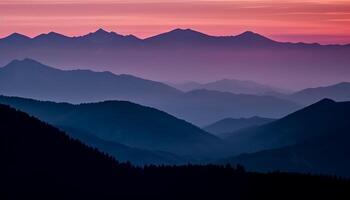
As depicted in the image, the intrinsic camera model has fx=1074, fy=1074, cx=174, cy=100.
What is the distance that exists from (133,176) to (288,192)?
21.1m

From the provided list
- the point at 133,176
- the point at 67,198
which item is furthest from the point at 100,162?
the point at 67,198

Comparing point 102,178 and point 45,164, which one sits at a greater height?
point 45,164

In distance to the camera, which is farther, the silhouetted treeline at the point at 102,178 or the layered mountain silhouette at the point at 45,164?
the silhouetted treeline at the point at 102,178

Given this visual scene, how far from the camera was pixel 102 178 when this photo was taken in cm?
13588

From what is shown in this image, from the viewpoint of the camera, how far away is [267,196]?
12900cm

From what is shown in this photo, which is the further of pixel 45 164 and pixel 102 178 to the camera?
pixel 102 178

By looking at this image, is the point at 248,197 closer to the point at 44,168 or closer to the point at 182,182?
the point at 182,182

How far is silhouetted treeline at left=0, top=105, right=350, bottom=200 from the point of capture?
127562 millimetres

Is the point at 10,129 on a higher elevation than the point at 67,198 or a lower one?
higher

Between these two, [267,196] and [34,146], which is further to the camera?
[34,146]

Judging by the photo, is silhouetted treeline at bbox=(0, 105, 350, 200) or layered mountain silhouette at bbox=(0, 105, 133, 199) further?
silhouetted treeline at bbox=(0, 105, 350, 200)

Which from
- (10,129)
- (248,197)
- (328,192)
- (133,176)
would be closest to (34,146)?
(10,129)

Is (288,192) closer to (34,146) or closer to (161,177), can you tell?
(161,177)

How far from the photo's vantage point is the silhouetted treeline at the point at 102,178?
127562 mm
